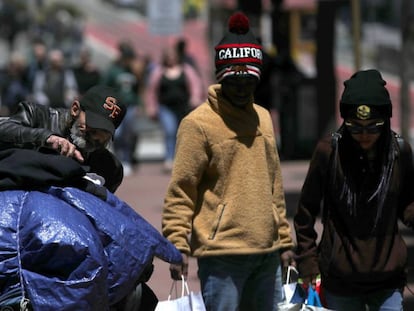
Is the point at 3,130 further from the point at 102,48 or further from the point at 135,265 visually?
the point at 102,48

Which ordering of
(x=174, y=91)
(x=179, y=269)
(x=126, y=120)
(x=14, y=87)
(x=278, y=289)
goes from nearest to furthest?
(x=179, y=269) → (x=278, y=289) → (x=174, y=91) → (x=126, y=120) → (x=14, y=87)

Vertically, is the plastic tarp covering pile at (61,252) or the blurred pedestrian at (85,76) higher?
the plastic tarp covering pile at (61,252)

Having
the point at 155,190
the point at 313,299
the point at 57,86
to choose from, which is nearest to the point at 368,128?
the point at 313,299

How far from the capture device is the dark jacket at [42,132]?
4.93 metres

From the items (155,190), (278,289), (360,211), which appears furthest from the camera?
(155,190)

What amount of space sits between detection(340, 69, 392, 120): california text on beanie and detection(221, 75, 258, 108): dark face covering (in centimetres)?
51

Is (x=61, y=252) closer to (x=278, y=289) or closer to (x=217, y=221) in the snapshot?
(x=217, y=221)

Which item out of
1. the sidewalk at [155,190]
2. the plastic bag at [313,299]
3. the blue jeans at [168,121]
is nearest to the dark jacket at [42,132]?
the plastic bag at [313,299]

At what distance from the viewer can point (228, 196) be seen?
210 inches

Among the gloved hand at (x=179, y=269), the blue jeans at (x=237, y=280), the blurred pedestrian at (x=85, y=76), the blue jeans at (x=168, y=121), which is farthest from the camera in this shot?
the blurred pedestrian at (x=85, y=76)

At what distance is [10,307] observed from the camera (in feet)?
14.8

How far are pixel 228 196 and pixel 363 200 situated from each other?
0.64m

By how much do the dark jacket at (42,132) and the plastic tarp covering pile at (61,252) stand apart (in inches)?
10.9

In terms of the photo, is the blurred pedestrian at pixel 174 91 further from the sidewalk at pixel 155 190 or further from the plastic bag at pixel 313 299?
the plastic bag at pixel 313 299
